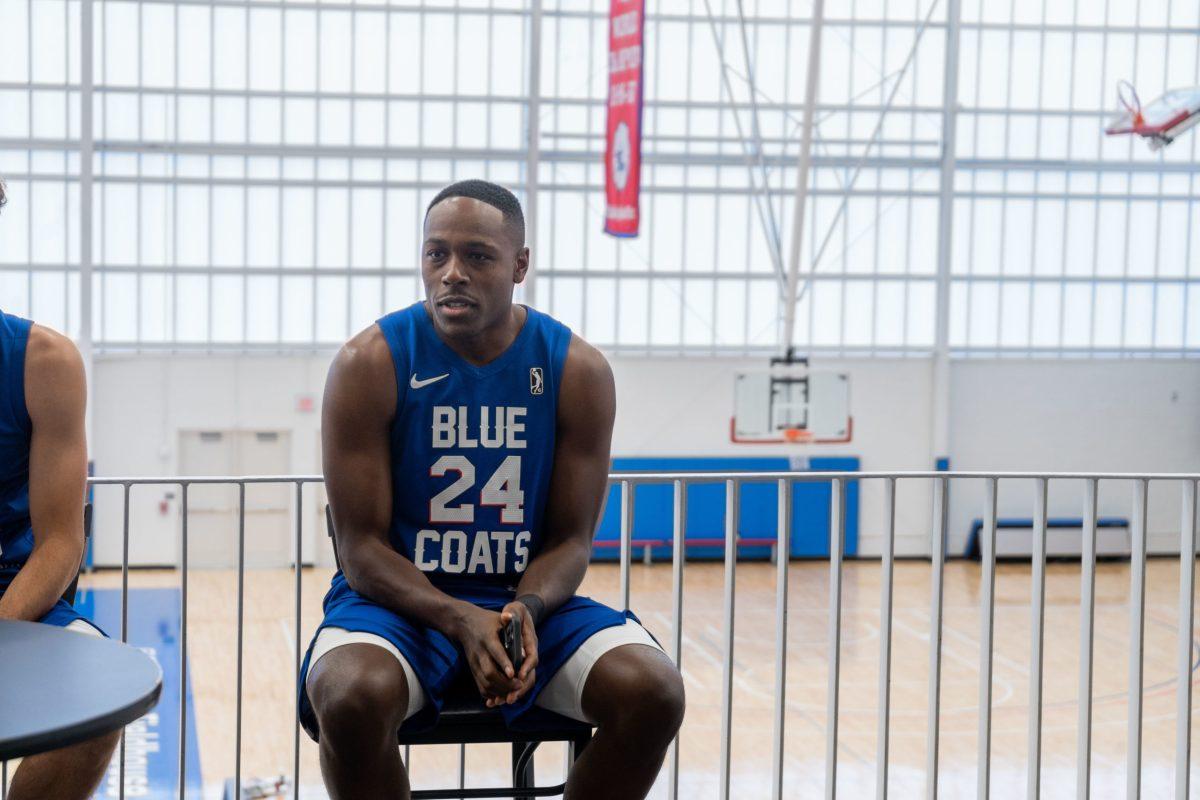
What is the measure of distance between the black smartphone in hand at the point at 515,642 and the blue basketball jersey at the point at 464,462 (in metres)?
0.32

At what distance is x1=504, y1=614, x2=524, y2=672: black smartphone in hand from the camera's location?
2.42 meters

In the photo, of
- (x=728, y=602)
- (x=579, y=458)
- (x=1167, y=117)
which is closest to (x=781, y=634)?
(x=728, y=602)

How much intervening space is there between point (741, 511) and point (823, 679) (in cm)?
547

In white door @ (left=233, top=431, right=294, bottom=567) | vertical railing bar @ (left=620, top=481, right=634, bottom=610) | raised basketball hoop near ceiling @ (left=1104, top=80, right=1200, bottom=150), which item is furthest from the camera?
white door @ (left=233, top=431, right=294, bottom=567)

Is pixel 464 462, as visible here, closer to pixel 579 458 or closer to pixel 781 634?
pixel 579 458

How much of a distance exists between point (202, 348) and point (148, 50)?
4257 mm

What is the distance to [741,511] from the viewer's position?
68.7 feet

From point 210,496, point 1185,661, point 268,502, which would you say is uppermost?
point 1185,661

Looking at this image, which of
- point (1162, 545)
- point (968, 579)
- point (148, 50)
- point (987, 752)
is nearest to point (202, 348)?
point (148, 50)

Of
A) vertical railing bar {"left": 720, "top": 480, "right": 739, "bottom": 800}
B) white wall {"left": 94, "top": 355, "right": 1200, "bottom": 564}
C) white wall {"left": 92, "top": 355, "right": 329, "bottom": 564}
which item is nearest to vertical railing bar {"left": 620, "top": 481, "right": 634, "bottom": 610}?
vertical railing bar {"left": 720, "top": 480, "right": 739, "bottom": 800}

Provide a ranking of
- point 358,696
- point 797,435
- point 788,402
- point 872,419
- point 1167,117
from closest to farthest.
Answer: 1. point 358,696
2. point 1167,117
3. point 797,435
4. point 788,402
5. point 872,419

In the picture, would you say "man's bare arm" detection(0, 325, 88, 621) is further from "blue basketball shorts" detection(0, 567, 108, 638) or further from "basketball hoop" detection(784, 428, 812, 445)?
"basketball hoop" detection(784, 428, 812, 445)

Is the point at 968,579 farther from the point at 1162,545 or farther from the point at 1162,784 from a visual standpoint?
the point at 1162,784

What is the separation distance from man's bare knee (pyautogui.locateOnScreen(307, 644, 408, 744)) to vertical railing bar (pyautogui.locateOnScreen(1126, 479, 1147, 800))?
214 centimetres
